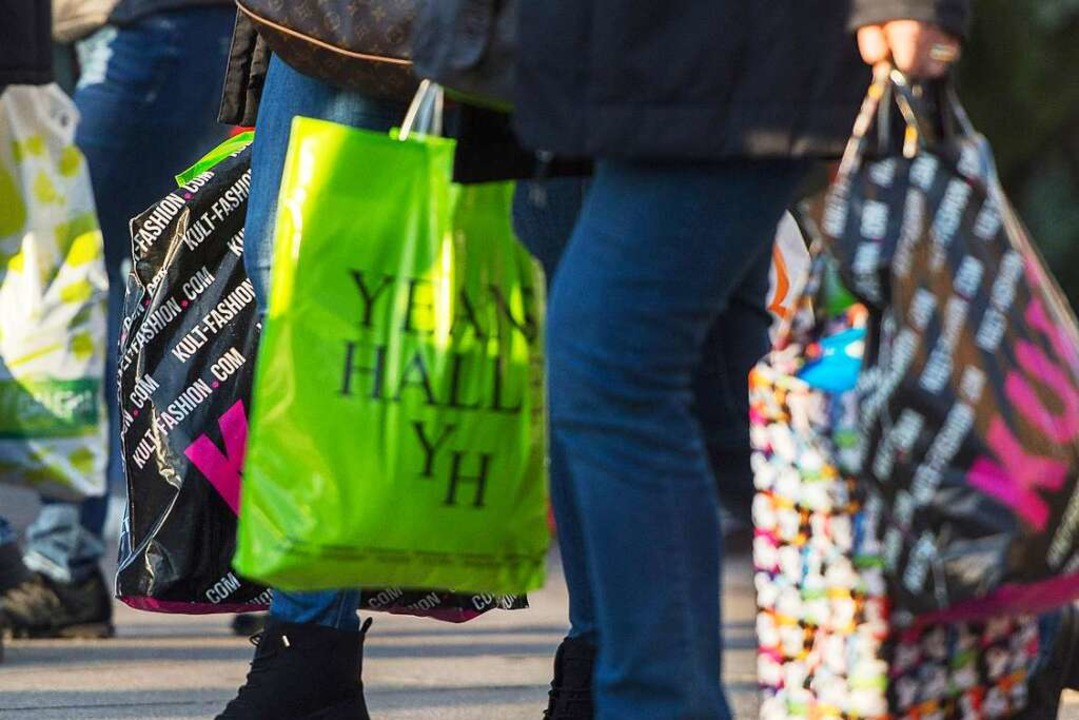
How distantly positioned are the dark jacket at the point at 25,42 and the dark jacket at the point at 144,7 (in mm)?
294

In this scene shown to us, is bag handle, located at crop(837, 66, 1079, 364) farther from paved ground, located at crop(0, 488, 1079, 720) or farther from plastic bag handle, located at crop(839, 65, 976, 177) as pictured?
paved ground, located at crop(0, 488, 1079, 720)

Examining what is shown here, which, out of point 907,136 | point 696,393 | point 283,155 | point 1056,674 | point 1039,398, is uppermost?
point 907,136

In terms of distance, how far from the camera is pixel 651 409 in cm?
242

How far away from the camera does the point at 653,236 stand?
2.40 metres

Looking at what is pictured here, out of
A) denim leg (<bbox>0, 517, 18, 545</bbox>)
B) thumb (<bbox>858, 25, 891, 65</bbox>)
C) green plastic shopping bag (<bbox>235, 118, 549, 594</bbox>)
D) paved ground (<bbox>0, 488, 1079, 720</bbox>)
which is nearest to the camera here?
thumb (<bbox>858, 25, 891, 65</bbox>)

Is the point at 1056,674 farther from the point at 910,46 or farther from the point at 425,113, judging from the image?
the point at 425,113

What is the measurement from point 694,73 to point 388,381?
0.51 meters

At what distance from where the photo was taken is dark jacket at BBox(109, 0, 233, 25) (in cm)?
452

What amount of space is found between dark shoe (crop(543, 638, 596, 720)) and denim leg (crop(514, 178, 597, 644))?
0.05ft

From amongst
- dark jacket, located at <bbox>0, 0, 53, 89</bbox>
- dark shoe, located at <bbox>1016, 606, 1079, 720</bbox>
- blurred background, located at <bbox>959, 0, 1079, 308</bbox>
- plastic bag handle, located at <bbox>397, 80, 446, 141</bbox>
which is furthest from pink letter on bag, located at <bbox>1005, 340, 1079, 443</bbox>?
blurred background, located at <bbox>959, 0, 1079, 308</bbox>

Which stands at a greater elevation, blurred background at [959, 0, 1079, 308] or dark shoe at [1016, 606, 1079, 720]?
blurred background at [959, 0, 1079, 308]

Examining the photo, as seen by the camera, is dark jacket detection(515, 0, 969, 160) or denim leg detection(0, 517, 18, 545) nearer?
dark jacket detection(515, 0, 969, 160)

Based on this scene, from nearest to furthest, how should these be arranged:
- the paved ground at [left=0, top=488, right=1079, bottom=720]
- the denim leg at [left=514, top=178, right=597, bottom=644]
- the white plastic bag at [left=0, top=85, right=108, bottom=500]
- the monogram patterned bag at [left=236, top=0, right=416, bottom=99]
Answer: the monogram patterned bag at [left=236, top=0, right=416, bottom=99] < the denim leg at [left=514, top=178, right=597, bottom=644] < the paved ground at [left=0, top=488, right=1079, bottom=720] < the white plastic bag at [left=0, top=85, right=108, bottom=500]

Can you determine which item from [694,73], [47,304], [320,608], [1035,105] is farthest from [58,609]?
[1035,105]
